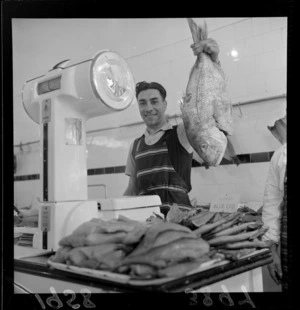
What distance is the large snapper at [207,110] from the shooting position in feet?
5.60

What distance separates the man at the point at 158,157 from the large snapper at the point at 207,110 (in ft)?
0.20

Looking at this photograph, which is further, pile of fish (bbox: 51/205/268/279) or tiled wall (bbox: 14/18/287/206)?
tiled wall (bbox: 14/18/287/206)

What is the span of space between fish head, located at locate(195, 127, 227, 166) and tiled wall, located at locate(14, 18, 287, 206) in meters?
0.05

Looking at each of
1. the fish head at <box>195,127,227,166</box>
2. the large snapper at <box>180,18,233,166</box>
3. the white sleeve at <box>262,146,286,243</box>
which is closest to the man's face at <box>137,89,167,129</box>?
the large snapper at <box>180,18,233,166</box>

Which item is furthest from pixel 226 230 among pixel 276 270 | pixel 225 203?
pixel 276 270

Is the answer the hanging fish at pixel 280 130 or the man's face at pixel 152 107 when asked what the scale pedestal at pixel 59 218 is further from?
the hanging fish at pixel 280 130

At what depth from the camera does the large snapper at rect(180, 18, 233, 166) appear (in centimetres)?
171

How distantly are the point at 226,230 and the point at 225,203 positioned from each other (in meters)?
0.20

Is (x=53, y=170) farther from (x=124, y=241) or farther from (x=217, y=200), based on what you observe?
(x=217, y=200)

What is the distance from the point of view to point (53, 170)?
1.54 meters

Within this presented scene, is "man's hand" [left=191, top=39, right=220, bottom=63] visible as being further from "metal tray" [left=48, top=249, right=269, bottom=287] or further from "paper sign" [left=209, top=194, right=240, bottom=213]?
"metal tray" [left=48, top=249, right=269, bottom=287]

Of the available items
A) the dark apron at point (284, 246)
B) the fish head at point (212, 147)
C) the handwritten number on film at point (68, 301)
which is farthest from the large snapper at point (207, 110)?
the handwritten number on film at point (68, 301)

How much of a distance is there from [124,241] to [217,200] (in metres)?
0.56
